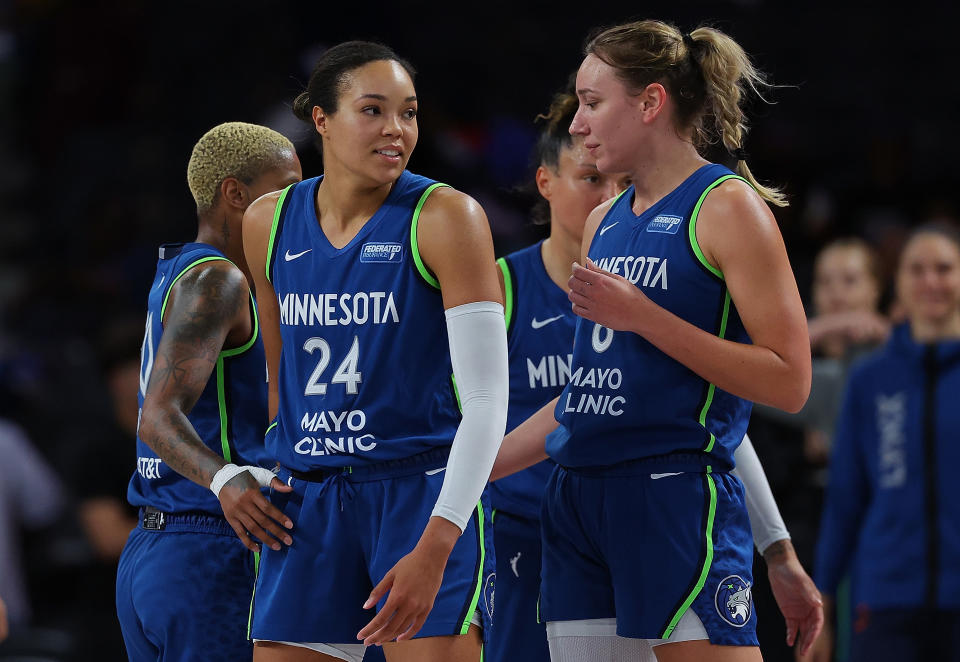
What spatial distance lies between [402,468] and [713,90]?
117 cm

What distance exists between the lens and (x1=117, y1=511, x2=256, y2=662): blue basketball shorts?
336cm

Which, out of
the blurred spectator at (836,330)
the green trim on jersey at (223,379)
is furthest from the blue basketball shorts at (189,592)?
the blurred spectator at (836,330)

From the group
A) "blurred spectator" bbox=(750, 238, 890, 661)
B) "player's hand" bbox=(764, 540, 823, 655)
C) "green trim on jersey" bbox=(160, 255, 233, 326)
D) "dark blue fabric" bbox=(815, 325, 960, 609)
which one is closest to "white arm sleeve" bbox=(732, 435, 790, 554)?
"player's hand" bbox=(764, 540, 823, 655)

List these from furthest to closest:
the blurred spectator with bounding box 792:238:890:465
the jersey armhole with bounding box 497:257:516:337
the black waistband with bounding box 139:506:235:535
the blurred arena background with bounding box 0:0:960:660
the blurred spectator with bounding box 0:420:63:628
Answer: the blurred arena background with bounding box 0:0:960:660
the blurred spectator with bounding box 0:420:63:628
the blurred spectator with bounding box 792:238:890:465
the jersey armhole with bounding box 497:257:516:337
the black waistband with bounding box 139:506:235:535

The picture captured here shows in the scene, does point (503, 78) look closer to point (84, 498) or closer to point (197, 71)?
point (197, 71)

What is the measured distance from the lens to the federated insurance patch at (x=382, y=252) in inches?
117

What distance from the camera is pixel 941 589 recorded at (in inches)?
201

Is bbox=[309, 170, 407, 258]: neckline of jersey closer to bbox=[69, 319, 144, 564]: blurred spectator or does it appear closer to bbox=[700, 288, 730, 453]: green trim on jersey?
bbox=[700, 288, 730, 453]: green trim on jersey

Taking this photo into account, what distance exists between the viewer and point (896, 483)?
5.32 metres

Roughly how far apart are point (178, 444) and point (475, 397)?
0.75 metres

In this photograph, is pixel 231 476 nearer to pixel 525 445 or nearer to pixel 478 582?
pixel 478 582

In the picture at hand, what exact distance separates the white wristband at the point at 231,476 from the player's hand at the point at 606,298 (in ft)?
2.68

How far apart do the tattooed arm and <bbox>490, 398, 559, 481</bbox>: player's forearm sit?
A: 66 cm

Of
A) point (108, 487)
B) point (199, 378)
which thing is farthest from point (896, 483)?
point (108, 487)
